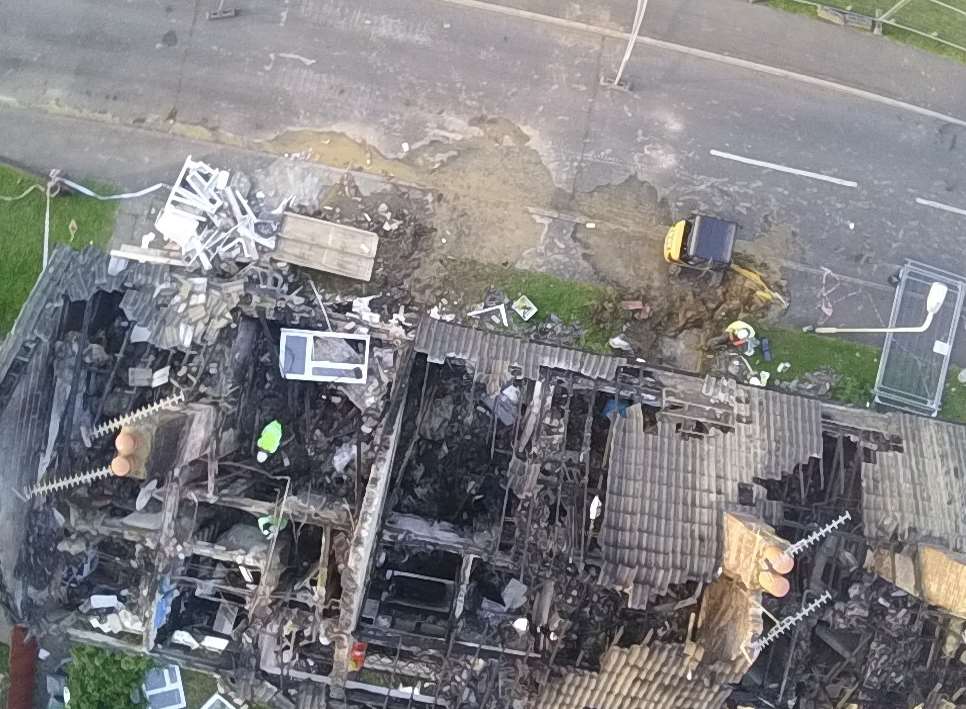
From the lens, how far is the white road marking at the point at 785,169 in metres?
16.1

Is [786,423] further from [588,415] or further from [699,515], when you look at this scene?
[588,415]

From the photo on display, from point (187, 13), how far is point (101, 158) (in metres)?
3.73

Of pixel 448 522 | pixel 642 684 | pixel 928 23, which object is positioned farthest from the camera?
pixel 928 23

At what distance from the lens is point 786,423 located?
12.8m

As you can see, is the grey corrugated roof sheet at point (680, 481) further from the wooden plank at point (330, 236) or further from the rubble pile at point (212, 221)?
the rubble pile at point (212, 221)

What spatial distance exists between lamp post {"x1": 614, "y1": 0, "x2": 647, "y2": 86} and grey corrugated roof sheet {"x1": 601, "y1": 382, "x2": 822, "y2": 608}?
25.7 ft

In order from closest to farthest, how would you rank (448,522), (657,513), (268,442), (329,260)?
(657,513), (268,442), (448,522), (329,260)

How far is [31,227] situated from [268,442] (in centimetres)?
774

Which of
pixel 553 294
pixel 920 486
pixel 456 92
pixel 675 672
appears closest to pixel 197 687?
pixel 675 672

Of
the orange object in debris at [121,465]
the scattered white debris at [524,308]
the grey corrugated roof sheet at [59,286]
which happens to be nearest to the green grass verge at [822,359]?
the scattered white debris at [524,308]

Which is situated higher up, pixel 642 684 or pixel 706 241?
pixel 706 241

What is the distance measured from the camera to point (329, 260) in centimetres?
1549

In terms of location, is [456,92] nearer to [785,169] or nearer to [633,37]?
[633,37]

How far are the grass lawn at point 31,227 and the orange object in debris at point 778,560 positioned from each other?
14617 millimetres
